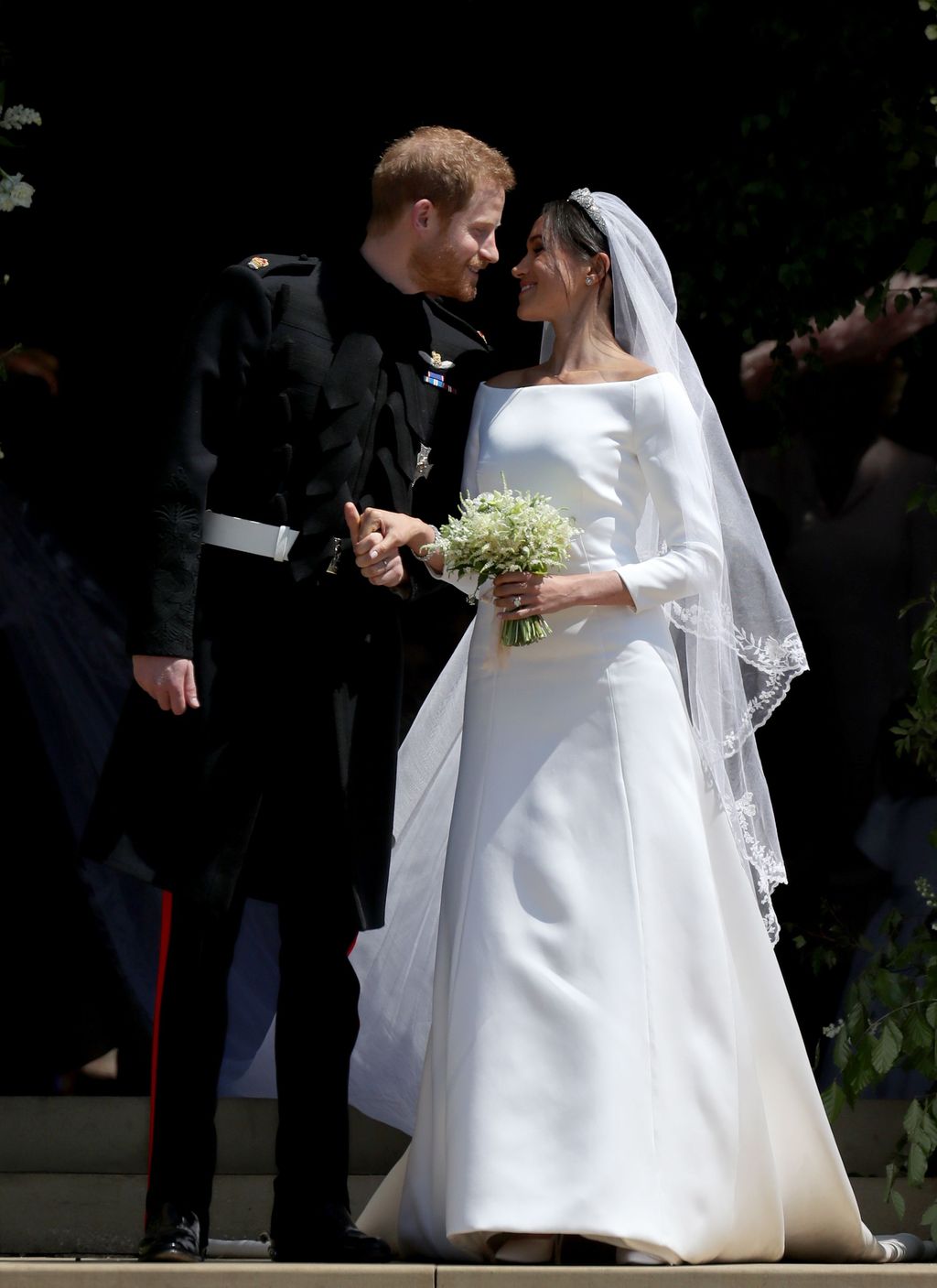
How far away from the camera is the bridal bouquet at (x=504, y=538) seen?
9.82ft

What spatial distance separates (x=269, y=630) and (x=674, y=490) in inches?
29.9

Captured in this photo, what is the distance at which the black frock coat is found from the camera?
120 inches

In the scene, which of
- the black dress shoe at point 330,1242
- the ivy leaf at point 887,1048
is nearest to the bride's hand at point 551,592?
the black dress shoe at point 330,1242

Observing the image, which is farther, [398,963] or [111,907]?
[111,907]

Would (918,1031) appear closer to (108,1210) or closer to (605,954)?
(605,954)

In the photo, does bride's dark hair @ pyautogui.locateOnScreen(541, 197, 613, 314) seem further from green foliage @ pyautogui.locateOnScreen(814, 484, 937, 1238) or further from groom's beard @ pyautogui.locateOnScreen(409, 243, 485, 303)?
green foliage @ pyautogui.locateOnScreen(814, 484, 937, 1238)

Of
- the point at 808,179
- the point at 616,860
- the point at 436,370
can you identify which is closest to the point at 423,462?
the point at 436,370

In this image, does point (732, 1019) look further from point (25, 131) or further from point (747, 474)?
point (25, 131)

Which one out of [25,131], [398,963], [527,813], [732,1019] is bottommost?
[398,963]

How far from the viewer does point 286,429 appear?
3150 millimetres

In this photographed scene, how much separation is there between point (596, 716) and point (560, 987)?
48cm

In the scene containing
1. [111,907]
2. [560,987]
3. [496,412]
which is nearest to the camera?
[560,987]

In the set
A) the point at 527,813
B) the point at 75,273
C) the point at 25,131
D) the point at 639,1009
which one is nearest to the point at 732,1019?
the point at 639,1009

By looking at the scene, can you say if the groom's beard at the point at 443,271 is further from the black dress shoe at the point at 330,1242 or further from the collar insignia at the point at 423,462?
the black dress shoe at the point at 330,1242
